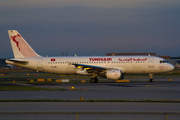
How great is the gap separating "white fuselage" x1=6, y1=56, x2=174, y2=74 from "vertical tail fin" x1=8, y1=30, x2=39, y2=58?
105 centimetres

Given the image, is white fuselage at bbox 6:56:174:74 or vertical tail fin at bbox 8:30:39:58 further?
vertical tail fin at bbox 8:30:39:58

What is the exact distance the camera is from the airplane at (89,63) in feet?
117

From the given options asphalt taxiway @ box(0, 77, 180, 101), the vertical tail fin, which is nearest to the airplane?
the vertical tail fin

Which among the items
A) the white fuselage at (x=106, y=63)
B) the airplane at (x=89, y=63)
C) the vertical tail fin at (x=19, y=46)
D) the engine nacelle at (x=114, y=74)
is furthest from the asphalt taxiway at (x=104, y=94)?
the vertical tail fin at (x=19, y=46)

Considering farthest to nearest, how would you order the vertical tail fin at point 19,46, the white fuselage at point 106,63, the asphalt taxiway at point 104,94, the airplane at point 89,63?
the vertical tail fin at point 19,46 → the white fuselage at point 106,63 → the airplane at point 89,63 → the asphalt taxiway at point 104,94

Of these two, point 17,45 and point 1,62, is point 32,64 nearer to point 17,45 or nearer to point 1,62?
point 17,45

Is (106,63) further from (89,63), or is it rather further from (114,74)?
(114,74)

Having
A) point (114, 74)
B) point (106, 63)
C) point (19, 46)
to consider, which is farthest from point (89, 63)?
point (19, 46)

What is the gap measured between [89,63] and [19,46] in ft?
39.8

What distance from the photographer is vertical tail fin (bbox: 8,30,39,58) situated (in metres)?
38.9

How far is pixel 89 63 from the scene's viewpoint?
37094mm

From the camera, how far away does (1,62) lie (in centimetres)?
16550

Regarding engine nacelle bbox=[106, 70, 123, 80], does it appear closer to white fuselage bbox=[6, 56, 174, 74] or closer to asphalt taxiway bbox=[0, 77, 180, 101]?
white fuselage bbox=[6, 56, 174, 74]

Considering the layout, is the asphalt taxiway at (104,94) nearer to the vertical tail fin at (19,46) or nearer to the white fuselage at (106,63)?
the white fuselage at (106,63)
